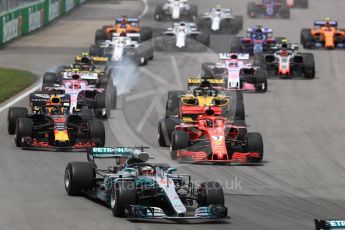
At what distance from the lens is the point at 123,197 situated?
82.1 ft

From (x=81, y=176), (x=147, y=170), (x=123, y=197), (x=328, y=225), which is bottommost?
(x=81, y=176)

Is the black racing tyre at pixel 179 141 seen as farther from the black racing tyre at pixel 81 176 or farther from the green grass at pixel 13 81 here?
the green grass at pixel 13 81

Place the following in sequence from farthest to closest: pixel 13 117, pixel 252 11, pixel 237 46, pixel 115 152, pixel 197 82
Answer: pixel 252 11 → pixel 237 46 → pixel 197 82 → pixel 13 117 → pixel 115 152

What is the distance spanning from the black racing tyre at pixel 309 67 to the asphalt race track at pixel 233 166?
0.79m

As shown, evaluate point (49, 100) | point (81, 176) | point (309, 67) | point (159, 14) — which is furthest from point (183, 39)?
point (81, 176)

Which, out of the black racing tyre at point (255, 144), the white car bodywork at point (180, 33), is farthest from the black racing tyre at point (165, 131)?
the white car bodywork at point (180, 33)

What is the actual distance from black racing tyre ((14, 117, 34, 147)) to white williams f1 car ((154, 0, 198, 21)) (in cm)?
4638

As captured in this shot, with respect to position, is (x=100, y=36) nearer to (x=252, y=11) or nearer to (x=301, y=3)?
(x=252, y=11)

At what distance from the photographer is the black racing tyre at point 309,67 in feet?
181

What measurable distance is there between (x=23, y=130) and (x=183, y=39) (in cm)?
3010

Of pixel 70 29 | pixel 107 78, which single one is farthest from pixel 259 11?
pixel 107 78

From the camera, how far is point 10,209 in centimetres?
2608

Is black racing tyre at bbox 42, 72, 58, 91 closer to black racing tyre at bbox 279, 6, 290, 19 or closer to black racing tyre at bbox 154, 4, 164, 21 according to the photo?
black racing tyre at bbox 154, 4, 164, 21

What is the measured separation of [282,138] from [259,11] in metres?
46.6
